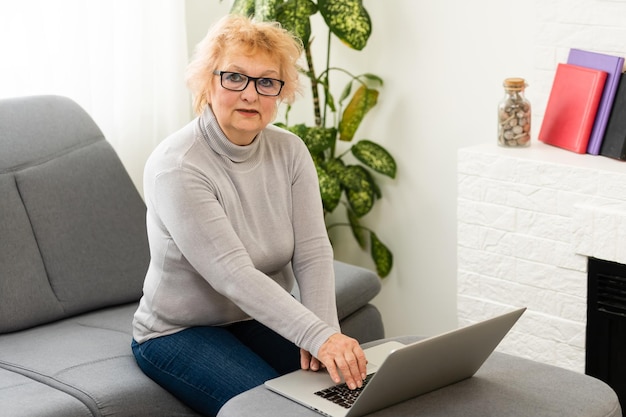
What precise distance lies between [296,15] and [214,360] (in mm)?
1360

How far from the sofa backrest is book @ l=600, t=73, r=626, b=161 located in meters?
1.29

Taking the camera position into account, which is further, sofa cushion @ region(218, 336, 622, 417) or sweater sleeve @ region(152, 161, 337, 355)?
sweater sleeve @ region(152, 161, 337, 355)

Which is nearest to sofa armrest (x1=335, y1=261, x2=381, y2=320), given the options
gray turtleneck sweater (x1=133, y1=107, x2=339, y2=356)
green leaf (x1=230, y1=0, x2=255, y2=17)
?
gray turtleneck sweater (x1=133, y1=107, x2=339, y2=356)

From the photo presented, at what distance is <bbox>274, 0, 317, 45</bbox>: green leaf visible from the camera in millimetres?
3062

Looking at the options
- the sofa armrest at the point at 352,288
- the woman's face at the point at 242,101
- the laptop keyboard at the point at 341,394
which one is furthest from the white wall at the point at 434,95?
the laptop keyboard at the point at 341,394

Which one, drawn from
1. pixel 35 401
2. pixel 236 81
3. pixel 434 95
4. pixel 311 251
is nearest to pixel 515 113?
pixel 434 95

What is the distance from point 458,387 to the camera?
1.91 metres

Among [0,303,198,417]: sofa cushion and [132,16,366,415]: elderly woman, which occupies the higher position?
[132,16,366,415]: elderly woman

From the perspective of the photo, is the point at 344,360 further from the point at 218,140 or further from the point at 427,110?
the point at 427,110

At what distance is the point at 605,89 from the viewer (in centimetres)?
267

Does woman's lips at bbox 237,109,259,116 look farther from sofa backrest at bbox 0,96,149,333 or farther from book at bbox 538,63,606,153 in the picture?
book at bbox 538,63,606,153

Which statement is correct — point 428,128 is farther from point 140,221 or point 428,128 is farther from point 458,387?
point 458,387

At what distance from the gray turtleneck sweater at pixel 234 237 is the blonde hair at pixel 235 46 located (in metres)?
Answer: 0.08

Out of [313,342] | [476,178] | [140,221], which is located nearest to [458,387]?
[313,342]
